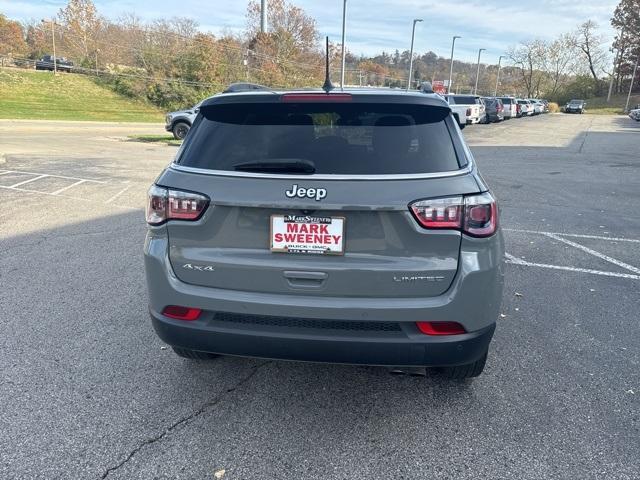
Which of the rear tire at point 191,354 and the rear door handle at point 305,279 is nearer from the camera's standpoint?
the rear door handle at point 305,279

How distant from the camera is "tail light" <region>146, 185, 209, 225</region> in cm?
249

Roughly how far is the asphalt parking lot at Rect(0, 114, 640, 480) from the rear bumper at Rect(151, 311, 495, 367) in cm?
47

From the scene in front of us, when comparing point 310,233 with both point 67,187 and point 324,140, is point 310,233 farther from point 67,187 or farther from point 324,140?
point 67,187

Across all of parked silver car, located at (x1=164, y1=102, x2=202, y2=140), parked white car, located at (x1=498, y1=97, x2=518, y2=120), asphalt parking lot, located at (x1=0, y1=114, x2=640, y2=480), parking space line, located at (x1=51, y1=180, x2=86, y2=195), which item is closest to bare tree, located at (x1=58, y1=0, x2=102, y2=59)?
parked silver car, located at (x1=164, y1=102, x2=202, y2=140)

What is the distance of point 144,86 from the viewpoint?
131 ft

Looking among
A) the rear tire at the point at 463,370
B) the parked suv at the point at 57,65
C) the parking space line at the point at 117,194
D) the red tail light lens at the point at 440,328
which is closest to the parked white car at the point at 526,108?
the parked suv at the point at 57,65

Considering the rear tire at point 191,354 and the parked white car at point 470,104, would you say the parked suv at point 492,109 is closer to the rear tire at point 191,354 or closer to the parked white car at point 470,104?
the parked white car at point 470,104

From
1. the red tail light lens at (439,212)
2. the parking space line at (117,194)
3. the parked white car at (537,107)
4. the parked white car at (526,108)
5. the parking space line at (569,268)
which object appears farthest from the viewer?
the parked white car at (537,107)

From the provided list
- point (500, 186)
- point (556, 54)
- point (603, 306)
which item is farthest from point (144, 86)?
point (556, 54)

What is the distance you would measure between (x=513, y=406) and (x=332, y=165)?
1745mm

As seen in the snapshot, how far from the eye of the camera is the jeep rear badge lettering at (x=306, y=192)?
2.35 m

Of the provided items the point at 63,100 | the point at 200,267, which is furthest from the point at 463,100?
the point at 200,267

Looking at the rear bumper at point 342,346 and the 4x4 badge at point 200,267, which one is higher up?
the 4x4 badge at point 200,267

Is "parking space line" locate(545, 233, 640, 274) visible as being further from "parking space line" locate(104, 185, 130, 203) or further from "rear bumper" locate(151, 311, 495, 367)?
"parking space line" locate(104, 185, 130, 203)
